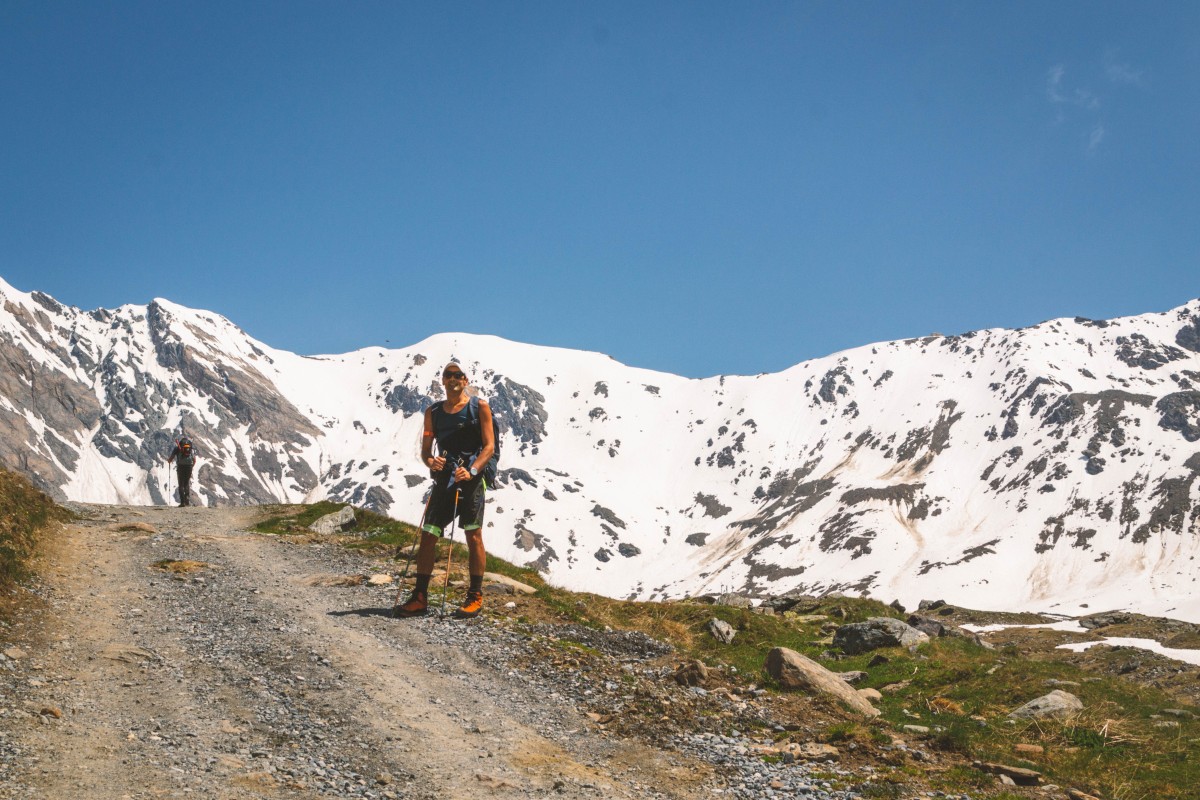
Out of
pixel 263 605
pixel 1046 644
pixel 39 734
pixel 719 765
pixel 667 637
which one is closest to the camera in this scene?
pixel 39 734

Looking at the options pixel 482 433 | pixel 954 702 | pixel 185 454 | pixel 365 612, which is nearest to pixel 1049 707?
pixel 954 702

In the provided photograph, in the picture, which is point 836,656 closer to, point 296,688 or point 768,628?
point 768,628

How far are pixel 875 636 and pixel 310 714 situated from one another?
16.4 m

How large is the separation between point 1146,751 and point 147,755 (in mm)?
14189

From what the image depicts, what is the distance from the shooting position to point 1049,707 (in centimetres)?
1528

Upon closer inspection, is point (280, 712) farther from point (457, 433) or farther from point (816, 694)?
point (816, 694)

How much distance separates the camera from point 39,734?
8.74 metres

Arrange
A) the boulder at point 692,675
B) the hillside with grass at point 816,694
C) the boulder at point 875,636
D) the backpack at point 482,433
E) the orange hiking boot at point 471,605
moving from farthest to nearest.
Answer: the boulder at point 875,636 < the orange hiking boot at point 471,605 < the backpack at point 482,433 < the boulder at point 692,675 < the hillside with grass at point 816,694

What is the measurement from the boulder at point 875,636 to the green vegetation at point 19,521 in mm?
→ 18792

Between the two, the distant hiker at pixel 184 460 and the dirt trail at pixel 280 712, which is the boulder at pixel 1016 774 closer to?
the dirt trail at pixel 280 712

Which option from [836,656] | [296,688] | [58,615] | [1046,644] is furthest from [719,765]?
[1046,644]

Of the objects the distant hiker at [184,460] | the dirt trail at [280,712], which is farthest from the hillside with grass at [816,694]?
the distant hiker at [184,460]

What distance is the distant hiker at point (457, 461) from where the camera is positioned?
14.5 metres

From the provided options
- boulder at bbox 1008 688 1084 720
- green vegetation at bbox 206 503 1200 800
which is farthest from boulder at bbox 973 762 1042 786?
boulder at bbox 1008 688 1084 720
